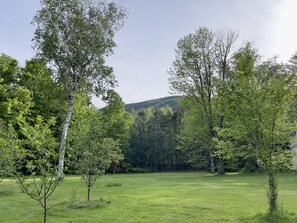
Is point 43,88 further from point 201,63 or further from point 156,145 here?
point 156,145

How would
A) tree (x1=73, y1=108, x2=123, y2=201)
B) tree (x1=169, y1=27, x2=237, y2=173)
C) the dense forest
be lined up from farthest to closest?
tree (x1=169, y1=27, x2=237, y2=173) < tree (x1=73, y1=108, x2=123, y2=201) < the dense forest

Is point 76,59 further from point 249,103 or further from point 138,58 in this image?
point 249,103

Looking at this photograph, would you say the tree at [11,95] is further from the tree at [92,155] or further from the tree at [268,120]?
the tree at [268,120]

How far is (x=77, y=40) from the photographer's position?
2352 cm

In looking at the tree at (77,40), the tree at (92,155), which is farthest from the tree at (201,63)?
the tree at (92,155)

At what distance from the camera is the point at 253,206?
36.5ft

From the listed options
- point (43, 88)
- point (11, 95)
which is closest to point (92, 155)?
point (43, 88)

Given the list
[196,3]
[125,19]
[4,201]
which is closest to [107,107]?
[125,19]

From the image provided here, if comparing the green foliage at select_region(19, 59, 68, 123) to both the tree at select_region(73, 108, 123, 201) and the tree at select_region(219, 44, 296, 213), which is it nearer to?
the tree at select_region(73, 108, 123, 201)

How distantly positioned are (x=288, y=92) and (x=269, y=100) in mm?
672

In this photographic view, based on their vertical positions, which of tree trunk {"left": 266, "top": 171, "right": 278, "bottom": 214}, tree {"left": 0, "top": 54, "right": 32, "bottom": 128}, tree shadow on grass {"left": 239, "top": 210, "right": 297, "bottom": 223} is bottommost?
tree shadow on grass {"left": 239, "top": 210, "right": 297, "bottom": 223}

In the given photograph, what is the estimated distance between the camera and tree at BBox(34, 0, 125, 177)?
23312 mm

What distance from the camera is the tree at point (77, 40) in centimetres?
2331

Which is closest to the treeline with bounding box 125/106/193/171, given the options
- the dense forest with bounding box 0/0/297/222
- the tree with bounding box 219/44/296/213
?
the dense forest with bounding box 0/0/297/222
